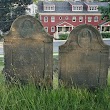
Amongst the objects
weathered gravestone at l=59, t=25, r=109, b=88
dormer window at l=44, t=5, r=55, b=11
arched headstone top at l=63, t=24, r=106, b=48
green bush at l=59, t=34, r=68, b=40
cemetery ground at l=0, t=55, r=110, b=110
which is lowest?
green bush at l=59, t=34, r=68, b=40

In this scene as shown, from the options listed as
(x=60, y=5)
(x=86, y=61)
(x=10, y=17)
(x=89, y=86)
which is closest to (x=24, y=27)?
(x=86, y=61)

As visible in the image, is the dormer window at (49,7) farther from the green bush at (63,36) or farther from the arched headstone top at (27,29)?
the arched headstone top at (27,29)

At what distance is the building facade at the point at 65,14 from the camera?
1629 inches

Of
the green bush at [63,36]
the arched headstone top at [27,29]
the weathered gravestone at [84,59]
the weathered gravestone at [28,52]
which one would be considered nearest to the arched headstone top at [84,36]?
the weathered gravestone at [84,59]

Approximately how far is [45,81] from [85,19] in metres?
36.4

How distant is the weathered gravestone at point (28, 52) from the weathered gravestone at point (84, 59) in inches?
14.1

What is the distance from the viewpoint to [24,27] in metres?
7.03

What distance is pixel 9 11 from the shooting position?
33062 mm

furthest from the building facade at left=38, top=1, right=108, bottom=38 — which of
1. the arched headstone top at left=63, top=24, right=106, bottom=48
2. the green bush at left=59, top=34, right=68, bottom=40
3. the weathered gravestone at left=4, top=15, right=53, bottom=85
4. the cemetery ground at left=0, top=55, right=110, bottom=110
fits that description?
the cemetery ground at left=0, top=55, right=110, bottom=110

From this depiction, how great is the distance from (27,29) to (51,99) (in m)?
1.88

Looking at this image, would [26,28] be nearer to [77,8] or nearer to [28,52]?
[28,52]

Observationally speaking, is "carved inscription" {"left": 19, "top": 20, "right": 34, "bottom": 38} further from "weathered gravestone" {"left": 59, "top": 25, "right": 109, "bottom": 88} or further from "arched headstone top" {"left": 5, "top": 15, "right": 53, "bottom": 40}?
"weathered gravestone" {"left": 59, "top": 25, "right": 109, "bottom": 88}

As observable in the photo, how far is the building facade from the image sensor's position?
136ft

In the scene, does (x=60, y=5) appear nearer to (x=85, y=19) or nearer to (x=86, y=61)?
(x=85, y=19)
